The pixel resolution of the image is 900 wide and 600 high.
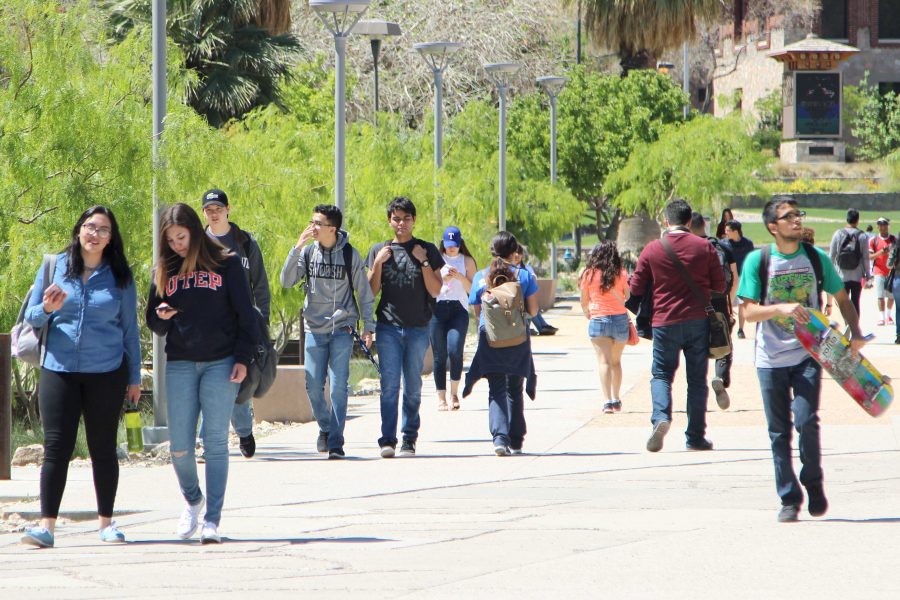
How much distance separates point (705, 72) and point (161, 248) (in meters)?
78.4

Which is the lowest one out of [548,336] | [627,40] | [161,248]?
[548,336]

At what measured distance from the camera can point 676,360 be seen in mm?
10875

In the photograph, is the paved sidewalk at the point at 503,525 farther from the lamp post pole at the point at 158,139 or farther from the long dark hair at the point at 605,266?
the long dark hair at the point at 605,266

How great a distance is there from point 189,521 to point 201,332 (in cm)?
99

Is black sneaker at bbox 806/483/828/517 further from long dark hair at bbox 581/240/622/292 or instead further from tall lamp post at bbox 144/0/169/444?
long dark hair at bbox 581/240/622/292

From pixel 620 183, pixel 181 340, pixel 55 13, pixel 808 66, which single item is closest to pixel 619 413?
pixel 55 13

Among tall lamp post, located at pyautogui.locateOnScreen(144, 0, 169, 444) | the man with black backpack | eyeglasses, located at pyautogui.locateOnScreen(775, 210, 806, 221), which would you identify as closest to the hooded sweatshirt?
tall lamp post, located at pyautogui.locateOnScreen(144, 0, 169, 444)

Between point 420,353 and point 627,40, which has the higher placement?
point 627,40

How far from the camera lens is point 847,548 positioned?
702cm

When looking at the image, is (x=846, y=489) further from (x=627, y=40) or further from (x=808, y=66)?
(x=808, y=66)

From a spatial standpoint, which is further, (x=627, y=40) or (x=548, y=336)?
(x=627, y=40)

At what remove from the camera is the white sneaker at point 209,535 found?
7402 mm

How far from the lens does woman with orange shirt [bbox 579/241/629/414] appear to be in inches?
530

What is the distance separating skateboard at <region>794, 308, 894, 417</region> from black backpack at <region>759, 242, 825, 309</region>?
22cm
